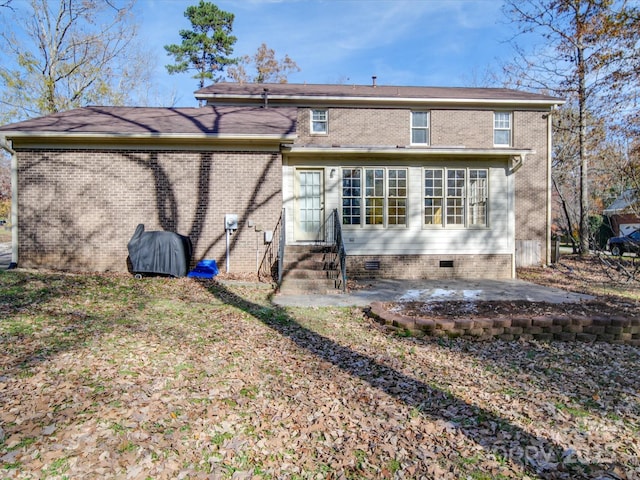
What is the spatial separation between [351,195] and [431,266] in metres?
2.93

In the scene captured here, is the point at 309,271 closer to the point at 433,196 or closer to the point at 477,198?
the point at 433,196

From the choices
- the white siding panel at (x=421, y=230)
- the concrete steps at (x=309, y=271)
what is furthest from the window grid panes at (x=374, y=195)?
the concrete steps at (x=309, y=271)

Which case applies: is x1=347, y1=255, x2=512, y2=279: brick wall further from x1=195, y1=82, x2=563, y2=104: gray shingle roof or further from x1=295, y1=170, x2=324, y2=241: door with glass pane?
→ x1=195, y1=82, x2=563, y2=104: gray shingle roof

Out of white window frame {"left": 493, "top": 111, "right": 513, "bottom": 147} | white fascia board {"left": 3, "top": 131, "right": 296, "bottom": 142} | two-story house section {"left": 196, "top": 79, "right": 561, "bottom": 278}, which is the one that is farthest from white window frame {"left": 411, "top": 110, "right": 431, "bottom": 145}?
white fascia board {"left": 3, "top": 131, "right": 296, "bottom": 142}

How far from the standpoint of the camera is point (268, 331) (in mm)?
5809

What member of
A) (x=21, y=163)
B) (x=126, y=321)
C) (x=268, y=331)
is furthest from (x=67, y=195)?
(x=268, y=331)

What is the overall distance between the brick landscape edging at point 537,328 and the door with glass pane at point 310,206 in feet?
18.1

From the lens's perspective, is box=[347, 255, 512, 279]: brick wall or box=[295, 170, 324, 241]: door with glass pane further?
box=[295, 170, 324, 241]: door with glass pane

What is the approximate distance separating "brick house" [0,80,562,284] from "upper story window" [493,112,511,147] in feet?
16.1

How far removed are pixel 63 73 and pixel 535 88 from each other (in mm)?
24168

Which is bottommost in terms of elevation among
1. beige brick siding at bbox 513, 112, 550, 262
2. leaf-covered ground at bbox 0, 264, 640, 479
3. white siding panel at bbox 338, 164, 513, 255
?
leaf-covered ground at bbox 0, 264, 640, 479

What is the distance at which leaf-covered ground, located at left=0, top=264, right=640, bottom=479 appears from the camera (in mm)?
2707

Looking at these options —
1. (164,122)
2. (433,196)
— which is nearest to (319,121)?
(433,196)

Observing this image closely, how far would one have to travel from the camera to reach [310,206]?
11.2 m
